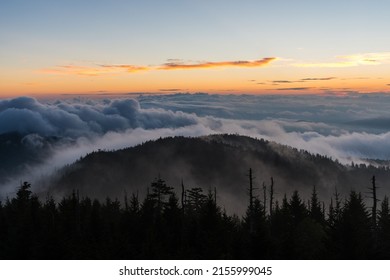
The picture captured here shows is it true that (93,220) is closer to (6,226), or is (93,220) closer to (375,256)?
(6,226)

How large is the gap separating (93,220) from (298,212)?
90.3 feet

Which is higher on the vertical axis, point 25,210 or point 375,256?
point 375,256

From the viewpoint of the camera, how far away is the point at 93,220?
45938 mm

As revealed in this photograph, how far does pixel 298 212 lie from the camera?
55875 mm

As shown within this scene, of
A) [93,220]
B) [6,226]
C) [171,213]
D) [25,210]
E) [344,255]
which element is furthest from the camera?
[25,210]
